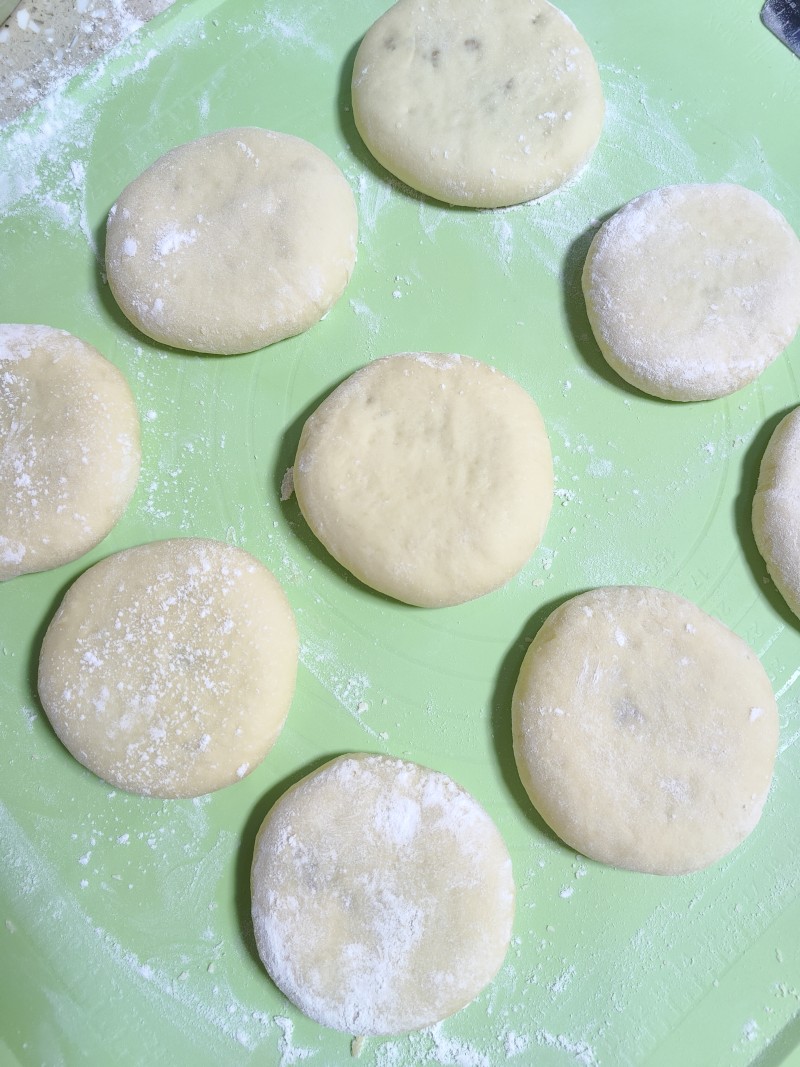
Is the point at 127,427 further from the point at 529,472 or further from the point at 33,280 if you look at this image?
the point at 529,472

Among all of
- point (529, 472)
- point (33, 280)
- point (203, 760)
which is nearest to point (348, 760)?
point (203, 760)

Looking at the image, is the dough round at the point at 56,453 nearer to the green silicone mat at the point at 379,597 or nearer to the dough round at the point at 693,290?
the green silicone mat at the point at 379,597

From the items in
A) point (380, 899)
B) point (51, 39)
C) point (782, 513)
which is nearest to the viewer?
point (380, 899)

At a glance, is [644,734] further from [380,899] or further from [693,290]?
[693,290]

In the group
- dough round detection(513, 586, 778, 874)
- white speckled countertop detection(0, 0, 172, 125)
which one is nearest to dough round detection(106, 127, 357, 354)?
white speckled countertop detection(0, 0, 172, 125)

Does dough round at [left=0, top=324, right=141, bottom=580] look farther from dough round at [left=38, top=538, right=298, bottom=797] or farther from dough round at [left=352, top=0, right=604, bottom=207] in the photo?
dough round at [left=352, top=0, right=604, bottom=207]

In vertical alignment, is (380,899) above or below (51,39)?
below

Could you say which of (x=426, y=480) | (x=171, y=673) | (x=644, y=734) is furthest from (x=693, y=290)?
(x=171, y=673)
